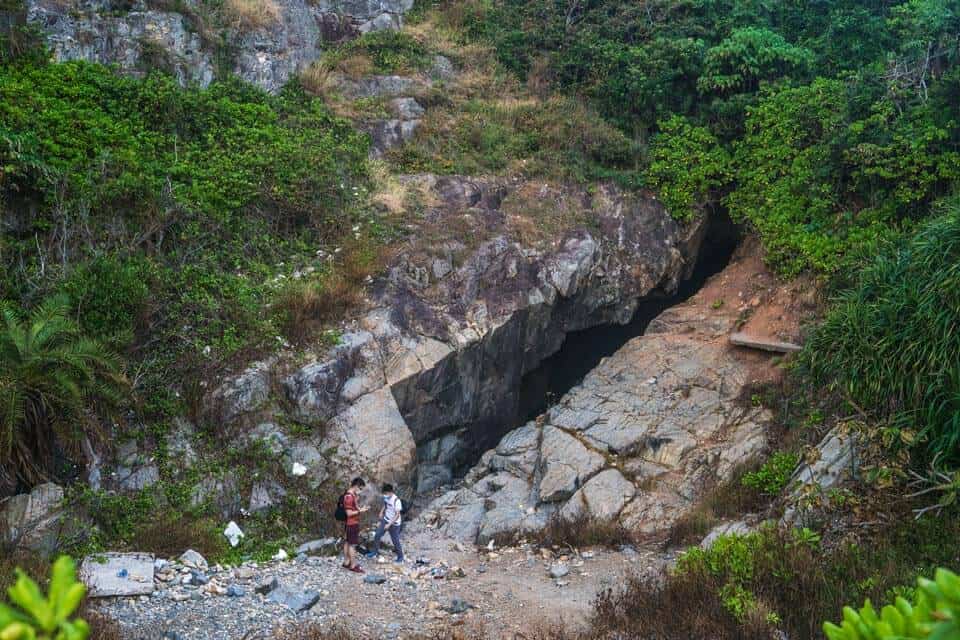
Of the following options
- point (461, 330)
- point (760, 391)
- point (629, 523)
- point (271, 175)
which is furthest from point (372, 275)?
point (760, 391)

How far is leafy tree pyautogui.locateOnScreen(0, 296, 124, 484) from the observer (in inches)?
360

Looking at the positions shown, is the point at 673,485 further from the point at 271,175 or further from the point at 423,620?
the point at 271,175

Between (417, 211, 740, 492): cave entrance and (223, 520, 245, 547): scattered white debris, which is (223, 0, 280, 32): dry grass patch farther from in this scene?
(223, 520, 245, 547): scattered white debris

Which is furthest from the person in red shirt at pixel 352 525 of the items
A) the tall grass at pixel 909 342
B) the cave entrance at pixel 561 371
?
the tall grass at pixel 909 342

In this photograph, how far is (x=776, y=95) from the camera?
15773 millimetres

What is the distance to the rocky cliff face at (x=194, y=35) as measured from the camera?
14.7 metres

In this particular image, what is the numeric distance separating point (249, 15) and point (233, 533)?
478 inches

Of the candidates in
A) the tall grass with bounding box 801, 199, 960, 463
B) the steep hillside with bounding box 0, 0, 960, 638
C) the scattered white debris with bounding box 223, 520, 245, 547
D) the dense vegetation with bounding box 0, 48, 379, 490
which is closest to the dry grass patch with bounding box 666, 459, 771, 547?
the steep hillside with bounding box 0, 0, 960, 638

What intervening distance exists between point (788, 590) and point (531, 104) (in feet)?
42.3

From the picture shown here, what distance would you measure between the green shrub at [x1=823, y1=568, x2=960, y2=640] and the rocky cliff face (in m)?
15.7

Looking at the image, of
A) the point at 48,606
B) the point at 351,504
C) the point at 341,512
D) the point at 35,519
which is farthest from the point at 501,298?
the point at 48,606

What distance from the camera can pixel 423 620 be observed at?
28.4 feet

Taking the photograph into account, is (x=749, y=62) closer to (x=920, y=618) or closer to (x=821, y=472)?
(x=821, y=472)

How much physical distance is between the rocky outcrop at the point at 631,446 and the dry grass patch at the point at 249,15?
35.2 feet
